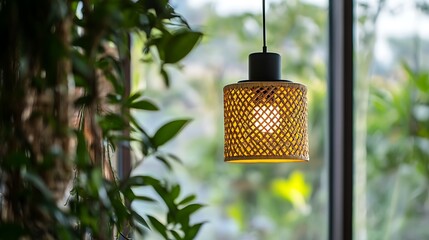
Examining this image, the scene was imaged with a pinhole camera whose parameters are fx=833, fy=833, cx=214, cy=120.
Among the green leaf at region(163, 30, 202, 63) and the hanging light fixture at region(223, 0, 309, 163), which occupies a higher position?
the green leaf at region(163, 30, 202, 63)

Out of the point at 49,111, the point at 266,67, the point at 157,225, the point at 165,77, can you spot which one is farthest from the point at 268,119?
the point at 49,111

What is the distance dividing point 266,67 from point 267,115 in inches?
4.9

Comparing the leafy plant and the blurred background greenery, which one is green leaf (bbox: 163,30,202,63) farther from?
the blurred background greenery

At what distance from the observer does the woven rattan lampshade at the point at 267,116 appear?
6.91 feet

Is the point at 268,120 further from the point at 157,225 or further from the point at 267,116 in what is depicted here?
the point at 157,225

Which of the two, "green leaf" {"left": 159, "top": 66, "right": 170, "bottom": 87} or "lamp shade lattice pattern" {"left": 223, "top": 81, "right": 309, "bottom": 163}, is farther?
"lamp shade lattice pattern" {"left": 223, "top": 81, "right": 309, "bottom": 163}

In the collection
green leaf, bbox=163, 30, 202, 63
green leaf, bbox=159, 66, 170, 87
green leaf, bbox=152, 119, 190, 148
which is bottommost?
green leaf, bbox=152, 119, 190, 148

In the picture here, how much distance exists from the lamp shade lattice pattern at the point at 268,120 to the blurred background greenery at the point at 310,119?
121 cm

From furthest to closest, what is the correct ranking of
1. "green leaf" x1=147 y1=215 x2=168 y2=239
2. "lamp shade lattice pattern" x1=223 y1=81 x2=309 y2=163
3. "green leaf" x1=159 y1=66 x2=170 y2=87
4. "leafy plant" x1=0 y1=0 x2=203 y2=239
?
1. "lamp shade lattice pattern" x1=223 y1=81 x2=309 y2=163
2. "green leaf" x1=147 y1=215 x2=168 y2=239
3. "green leaf" x1=159 y1=66 x2=170 y2=87
4. "leafy plant" x1=0 y1=0 x2=203 y2=239

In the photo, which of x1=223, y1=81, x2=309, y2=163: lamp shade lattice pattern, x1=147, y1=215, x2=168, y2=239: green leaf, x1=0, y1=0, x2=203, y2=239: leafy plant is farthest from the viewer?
x1=223, y1=81, x2=309, y2=163: lamp shade lattice pattern

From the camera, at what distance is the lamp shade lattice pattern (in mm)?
2104

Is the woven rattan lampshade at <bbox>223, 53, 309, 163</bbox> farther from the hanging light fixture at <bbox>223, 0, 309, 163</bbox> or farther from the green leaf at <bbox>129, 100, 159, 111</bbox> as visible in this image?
the green leaf at <bbox>129, 100, 159, 111</bbox>

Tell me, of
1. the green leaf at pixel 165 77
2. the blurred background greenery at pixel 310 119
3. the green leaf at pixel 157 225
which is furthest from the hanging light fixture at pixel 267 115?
the blurred background greenery at pixel 310 119

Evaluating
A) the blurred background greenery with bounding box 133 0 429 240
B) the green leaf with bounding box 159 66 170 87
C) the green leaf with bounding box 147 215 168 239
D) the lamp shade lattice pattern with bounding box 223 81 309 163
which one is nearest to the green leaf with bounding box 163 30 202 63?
the green leaf with bounding box 159 66 170 87
